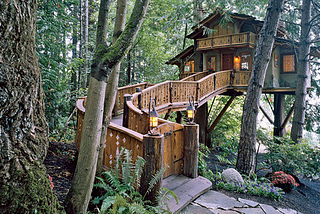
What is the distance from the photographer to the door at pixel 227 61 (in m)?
17.1

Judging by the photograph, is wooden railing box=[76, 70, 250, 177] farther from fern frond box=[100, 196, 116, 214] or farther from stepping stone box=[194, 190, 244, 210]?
fern frond box=[100, 196, 116, 214]

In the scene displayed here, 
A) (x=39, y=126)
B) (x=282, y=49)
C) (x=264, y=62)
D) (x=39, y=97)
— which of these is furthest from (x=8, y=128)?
(x=282, y=49)

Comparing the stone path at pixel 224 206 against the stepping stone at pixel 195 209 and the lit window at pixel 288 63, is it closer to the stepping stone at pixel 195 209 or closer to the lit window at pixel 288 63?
the stepping stone at pixel 195 209

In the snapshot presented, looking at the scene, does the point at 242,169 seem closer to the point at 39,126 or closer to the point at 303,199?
the point at 303,199

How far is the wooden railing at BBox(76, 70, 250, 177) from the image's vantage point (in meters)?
4.87

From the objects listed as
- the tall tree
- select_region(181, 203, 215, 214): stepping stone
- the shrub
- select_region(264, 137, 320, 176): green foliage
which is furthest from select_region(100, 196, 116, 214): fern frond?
select_region(264, 137, 320, 176): green foliage

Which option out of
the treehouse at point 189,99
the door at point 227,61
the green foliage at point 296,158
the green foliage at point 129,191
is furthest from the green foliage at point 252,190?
the door at point 227,61

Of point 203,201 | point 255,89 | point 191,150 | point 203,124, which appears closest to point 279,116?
point 203,124

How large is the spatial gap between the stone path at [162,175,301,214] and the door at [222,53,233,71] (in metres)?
13.7

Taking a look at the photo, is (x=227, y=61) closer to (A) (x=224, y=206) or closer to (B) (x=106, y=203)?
(A) (x=224, y=206)

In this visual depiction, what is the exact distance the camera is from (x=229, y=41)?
1527 centimetres

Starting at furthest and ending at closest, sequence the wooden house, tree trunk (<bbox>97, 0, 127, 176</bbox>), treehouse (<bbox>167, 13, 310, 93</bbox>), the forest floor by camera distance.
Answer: treehouse (<bbox>167, 13, 310, 93</bbox>) → the wooden house → the forest floor → tree trunk (<bbox>97, 0, 127, 176</bbox>)

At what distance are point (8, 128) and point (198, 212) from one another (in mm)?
3812

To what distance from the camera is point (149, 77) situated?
17.7m
